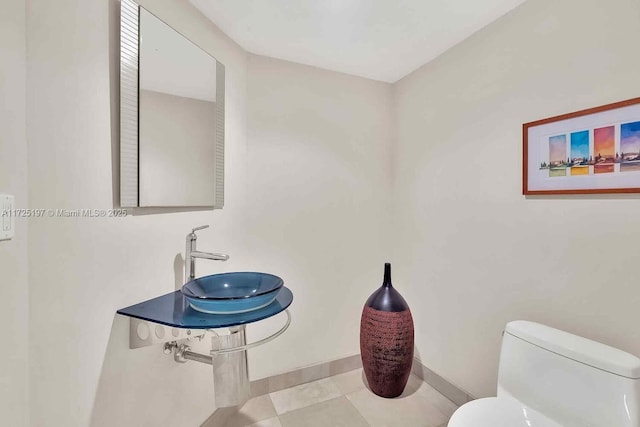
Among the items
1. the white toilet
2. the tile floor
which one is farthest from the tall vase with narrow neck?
the white toilet

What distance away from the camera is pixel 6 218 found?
748 millimetres

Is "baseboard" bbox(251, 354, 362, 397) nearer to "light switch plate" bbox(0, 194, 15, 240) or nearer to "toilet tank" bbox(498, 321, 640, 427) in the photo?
"toilet tank" bbox(498, 321, 640, 427)

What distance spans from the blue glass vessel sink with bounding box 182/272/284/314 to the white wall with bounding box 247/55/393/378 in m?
0.41

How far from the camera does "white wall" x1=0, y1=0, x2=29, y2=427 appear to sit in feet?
2.47

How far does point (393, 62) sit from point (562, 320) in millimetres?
1826

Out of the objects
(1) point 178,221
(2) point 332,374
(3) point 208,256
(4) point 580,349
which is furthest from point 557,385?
(1) point 178,221

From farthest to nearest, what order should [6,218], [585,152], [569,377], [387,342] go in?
[387,342] → [585,152] → [569,377] → [6,218]

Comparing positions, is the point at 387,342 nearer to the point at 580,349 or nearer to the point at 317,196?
the point at 580,349

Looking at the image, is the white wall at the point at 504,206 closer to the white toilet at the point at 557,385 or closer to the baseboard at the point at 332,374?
the baseboard at the point at 332,374

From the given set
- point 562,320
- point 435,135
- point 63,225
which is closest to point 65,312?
point 63,225

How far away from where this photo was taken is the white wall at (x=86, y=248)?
0.86 m

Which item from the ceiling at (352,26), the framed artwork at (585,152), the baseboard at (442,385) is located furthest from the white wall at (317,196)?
the framed artwork at (585,152)

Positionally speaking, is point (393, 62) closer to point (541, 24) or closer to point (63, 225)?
point (541, 24)

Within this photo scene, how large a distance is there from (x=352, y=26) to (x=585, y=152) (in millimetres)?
1324
